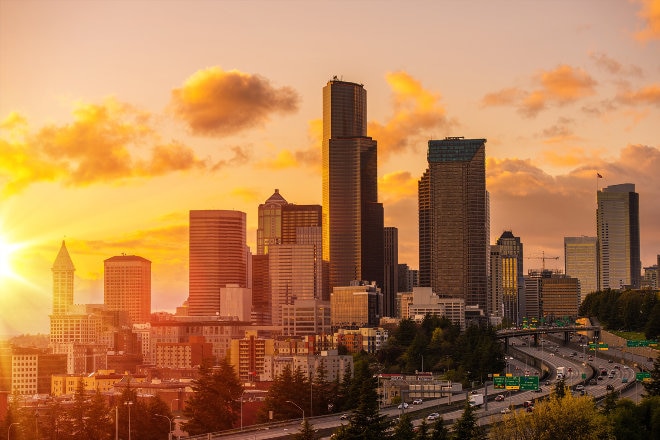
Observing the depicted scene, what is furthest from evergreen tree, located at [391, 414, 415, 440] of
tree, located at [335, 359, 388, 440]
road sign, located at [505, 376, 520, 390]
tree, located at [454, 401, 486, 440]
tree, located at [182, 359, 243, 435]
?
tree, located at [182, 359, 243, 435]

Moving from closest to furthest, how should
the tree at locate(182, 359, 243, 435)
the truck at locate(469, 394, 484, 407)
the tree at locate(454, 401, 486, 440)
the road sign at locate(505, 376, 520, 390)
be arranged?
the tree at locate(454, 401, 486, 440) → the road sign at locate(505, 376, 520, 390) → the tree at locate(182, 359, 243, 435) → the truck at locate(469, 394, 484, 407)

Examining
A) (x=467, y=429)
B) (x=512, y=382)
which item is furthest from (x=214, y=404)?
(x=467, y=429)

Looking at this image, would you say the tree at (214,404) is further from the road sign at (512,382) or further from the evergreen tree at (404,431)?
the evergreen tree at (404,431)

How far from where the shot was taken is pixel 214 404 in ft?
519

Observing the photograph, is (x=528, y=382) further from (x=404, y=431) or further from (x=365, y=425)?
(x=365, y=425)

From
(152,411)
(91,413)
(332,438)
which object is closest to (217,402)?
(152,411)

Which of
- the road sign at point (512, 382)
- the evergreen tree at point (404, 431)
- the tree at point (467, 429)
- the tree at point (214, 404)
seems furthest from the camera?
the tree at point (214, 404)

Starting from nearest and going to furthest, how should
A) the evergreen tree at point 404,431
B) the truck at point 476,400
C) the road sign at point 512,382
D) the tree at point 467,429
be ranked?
Result: 1. the tree at point 467,429
2. the evergreen tree at point 404,431
3. the road sign at point 512,382
4. the truck at point 476,400

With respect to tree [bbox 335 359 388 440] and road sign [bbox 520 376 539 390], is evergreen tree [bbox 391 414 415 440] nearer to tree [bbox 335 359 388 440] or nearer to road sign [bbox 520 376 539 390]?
tree [bbox 335 359 388 440]

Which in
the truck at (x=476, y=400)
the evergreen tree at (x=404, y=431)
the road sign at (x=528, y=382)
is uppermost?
the road sign at (x=528, y=382)

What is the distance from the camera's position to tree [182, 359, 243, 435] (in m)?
155

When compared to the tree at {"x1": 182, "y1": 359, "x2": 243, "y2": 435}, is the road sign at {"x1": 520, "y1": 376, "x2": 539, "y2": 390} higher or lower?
higher

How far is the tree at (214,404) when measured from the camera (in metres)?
155

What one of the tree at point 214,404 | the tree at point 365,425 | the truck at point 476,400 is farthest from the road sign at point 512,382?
the tree at point 365,425
